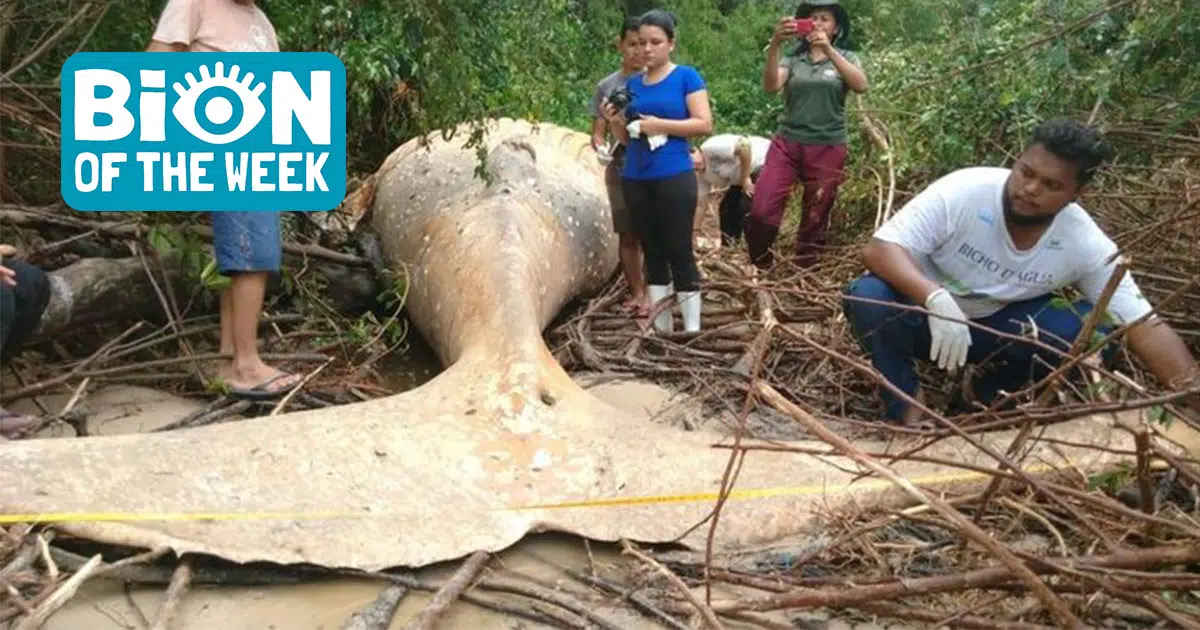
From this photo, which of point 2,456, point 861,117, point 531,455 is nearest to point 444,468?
point 531,455

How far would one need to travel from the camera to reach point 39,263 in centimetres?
403

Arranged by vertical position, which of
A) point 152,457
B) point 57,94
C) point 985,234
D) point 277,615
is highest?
point 57,94

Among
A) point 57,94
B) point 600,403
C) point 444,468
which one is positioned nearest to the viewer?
point 444,468

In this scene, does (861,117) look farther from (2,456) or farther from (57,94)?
(2,456)

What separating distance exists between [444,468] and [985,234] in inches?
68.3

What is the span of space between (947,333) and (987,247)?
11.6 inches

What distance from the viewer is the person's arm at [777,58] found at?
5109 millimetres

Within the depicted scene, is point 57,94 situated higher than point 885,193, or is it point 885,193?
point 57,94

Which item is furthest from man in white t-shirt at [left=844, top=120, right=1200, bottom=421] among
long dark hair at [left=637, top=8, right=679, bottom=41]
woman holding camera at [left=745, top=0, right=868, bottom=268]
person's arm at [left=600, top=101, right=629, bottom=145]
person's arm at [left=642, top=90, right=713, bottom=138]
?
woman holding camera at [left=745, top=0, right=868, bottom=268]

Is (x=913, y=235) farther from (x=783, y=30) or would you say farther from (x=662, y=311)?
(x=783, y=30)

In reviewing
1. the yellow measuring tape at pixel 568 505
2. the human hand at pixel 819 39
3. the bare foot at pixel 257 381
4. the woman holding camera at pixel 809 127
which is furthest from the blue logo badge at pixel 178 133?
the human hand at pixel 819 39

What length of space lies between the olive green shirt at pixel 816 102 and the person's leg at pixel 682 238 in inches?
34.9

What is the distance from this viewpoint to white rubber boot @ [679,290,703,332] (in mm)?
4637

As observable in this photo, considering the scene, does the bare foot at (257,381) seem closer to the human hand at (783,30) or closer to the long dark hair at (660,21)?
the long dark hair at (660,21)
